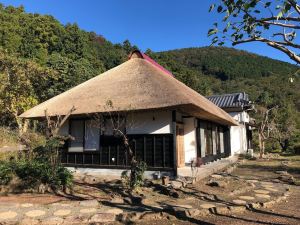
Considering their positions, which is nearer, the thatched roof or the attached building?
the thatched roof

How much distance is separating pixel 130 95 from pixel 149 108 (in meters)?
1.69

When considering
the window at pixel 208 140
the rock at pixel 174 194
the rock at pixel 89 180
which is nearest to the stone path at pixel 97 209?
the rock at pixel 174 194

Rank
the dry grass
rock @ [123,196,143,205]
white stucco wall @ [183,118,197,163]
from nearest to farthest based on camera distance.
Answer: rock @ [123,196,143,205]
white stucco wall @ [183,118,197,163]
the dry grass

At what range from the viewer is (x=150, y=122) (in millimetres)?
11305

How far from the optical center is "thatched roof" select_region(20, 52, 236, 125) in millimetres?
10477

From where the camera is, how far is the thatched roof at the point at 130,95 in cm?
1048

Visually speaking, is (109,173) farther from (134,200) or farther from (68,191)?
(134,200)

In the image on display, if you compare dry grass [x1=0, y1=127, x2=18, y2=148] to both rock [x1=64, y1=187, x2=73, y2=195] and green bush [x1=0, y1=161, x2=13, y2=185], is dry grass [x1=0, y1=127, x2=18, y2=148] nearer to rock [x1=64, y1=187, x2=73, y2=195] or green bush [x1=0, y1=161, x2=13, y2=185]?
green bush [x1=0, y1=161, x2=13, y2=185]

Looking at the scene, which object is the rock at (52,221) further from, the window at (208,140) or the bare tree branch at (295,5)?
the window at (208,140)

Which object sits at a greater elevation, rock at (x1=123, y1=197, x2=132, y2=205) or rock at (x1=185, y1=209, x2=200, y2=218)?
rock at (x1=123, y1=197, x2=132, y2=205)

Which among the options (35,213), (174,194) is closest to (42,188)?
(35,213)

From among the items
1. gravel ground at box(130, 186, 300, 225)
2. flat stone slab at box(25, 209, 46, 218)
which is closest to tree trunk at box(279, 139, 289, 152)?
gravel ground at box(130, 186, 300, 225)

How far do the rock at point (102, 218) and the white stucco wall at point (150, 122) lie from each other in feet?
17.1

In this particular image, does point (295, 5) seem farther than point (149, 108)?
No
